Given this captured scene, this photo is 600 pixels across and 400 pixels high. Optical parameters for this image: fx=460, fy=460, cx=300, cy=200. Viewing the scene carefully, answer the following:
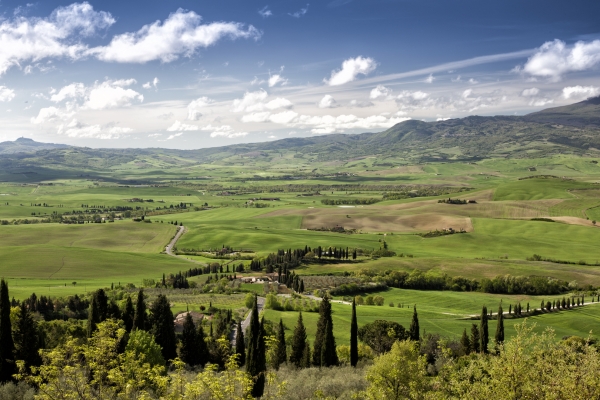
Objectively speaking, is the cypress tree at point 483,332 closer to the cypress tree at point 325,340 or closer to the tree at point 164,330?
the cypress tree at point 325,340

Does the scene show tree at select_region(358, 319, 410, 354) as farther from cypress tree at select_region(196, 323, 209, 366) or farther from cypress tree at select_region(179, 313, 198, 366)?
cypress tree at select_region(179, 313, 198, 366)

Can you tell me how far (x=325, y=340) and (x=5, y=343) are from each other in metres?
40.5

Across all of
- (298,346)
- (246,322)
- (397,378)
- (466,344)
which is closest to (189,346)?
(298,346)

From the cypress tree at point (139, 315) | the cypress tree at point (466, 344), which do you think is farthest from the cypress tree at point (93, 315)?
the cypress tree at point (466, 344)

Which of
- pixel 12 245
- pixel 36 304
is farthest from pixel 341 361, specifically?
pixel 12 245

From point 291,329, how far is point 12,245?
142 metres

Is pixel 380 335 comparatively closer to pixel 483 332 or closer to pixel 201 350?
pixel 483 332

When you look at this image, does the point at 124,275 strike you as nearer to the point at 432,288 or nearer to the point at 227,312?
the point at 227,312

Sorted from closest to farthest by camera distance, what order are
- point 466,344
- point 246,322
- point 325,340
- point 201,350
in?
point 325,340 → point 201,350 → point 466,344 → point 246,322

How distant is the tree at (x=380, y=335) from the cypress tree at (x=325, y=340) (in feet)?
53.4

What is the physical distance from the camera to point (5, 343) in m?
50.7

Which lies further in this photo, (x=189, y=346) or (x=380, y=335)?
(x=380, y=335)

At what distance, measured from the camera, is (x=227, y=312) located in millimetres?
103000

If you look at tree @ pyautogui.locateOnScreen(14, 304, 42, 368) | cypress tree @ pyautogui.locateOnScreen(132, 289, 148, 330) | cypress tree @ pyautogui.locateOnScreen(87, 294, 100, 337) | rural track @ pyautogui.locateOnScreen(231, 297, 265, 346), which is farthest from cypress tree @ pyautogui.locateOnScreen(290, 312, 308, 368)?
tree @ pyautogui.locateOnScreen(14, 304, 42, 368)
